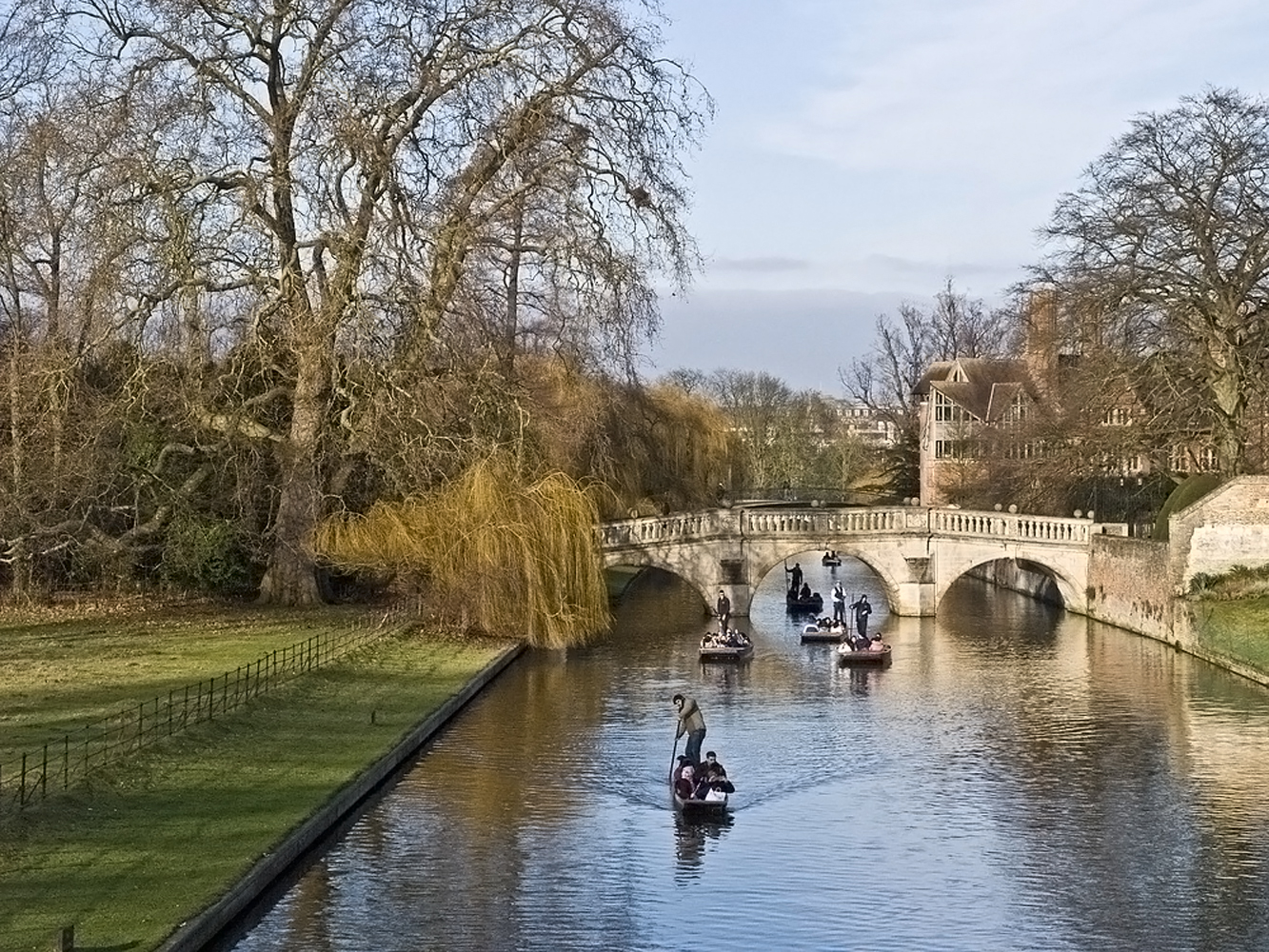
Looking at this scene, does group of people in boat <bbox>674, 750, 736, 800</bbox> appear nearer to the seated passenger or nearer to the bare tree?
the seated passenger

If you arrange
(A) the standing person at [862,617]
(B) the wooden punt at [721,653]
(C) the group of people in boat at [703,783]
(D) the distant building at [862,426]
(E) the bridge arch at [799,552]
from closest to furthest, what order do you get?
(C) the group of people in boat at [703,783], (B) the wooden punt at [721,653], (A) the standing person at [862,617], (E) the bridge arch at [799,552], (D) the distant building at [862,426]

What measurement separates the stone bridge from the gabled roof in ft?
74.1

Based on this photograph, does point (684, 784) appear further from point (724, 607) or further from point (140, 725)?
point (724, 607)

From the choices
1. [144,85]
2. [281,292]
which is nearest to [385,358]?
[281,292]

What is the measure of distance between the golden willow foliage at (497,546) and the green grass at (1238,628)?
1351cm

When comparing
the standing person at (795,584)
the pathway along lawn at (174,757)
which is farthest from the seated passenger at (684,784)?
the standing person at (795,584)

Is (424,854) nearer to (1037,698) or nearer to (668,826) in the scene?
(668,826)

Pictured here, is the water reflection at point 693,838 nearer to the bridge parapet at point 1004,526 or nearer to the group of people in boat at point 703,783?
the group of people in boat at point 703,783

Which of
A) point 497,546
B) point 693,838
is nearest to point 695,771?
point 693,838

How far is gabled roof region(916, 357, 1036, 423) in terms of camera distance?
234 ft

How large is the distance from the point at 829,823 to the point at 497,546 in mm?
15792

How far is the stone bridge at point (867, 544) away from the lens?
45.3 m

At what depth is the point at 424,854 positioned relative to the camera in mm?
19141

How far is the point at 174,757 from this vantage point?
68.6ft
